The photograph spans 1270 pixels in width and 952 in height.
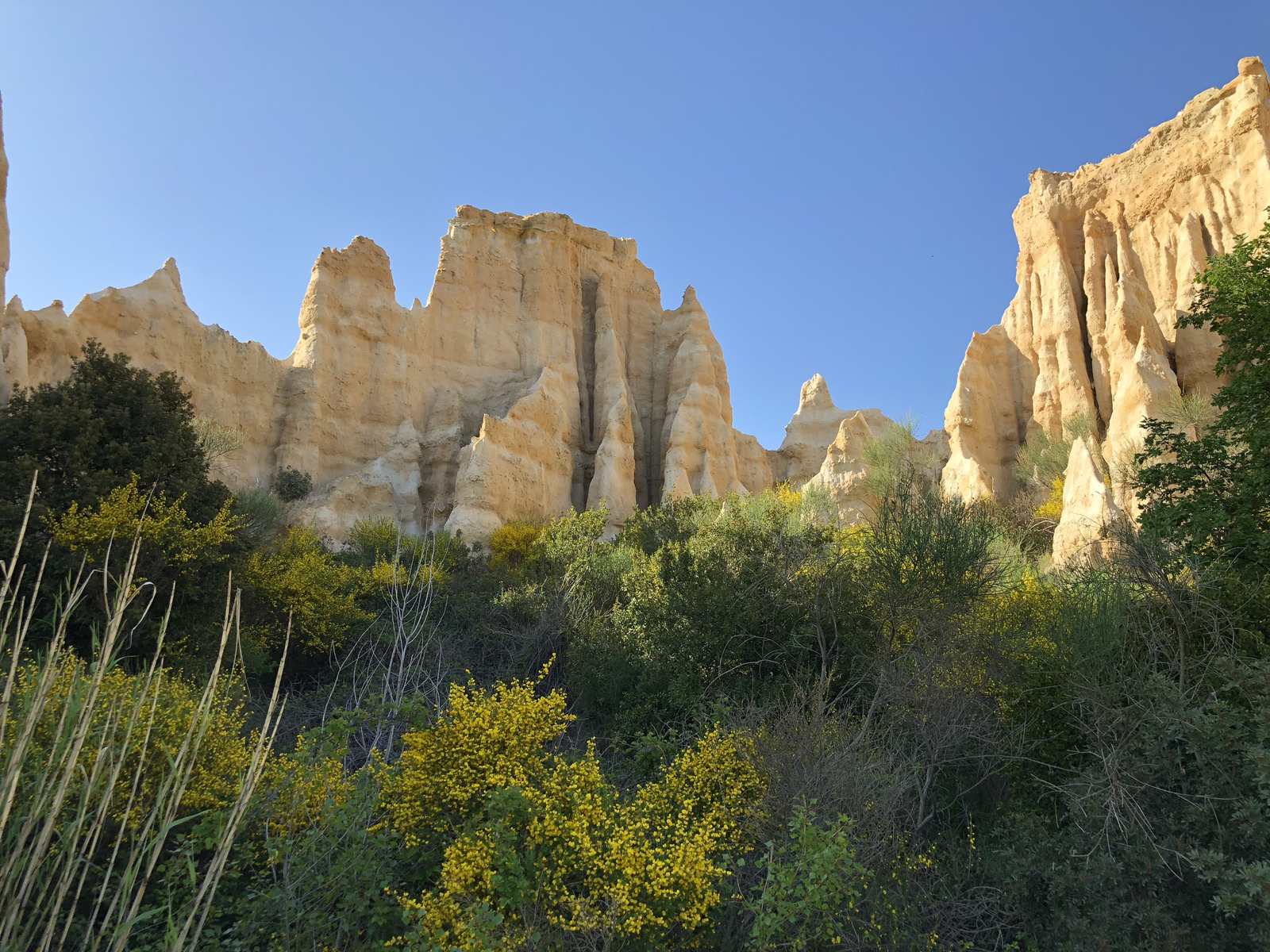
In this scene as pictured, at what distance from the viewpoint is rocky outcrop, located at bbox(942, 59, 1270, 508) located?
2392 cm

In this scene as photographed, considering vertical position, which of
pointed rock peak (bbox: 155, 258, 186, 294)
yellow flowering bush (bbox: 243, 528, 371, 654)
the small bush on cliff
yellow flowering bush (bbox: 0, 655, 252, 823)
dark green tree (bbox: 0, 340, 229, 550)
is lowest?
yellow flowering bush (bbox: 0, 655, 252, 823)

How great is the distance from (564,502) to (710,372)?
31.7 ft

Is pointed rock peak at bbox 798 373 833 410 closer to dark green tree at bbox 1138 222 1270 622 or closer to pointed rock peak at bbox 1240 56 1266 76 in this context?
pointed rock peak at bbox 1240 56 1266 76

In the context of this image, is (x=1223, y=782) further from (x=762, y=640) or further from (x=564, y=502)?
(x=564, y=502)

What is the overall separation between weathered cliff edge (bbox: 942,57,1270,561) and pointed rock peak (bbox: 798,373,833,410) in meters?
13.9

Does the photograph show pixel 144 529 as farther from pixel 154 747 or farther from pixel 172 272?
pixel 172 272

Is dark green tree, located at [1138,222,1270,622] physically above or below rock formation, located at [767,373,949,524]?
below

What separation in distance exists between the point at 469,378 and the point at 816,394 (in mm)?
22334

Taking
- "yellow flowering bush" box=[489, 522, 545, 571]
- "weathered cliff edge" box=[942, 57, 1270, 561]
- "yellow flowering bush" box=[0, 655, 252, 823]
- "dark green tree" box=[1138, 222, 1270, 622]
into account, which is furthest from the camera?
"weathered cliff edge" box=[942, 57, 1270, 561]

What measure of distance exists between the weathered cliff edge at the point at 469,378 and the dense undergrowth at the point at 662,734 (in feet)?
42.5

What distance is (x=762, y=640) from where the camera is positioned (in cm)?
981

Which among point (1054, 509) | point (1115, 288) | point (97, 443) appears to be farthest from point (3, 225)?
point (1115, 288)

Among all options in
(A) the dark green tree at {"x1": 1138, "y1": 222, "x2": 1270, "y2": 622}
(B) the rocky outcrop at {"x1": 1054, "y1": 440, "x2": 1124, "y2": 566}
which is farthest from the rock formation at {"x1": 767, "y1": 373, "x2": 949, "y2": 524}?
(A) the dark green tree at {"x1": 1138, "y1": 222, "x2": 1270, "y2": 622}

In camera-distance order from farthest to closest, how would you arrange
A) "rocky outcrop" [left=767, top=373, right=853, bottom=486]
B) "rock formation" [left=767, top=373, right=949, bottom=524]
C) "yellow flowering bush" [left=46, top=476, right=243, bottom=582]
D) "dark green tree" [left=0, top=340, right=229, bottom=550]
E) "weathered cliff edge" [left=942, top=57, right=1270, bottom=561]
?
1. "rocky outcrop" [left=767, top=373, right=853, bottom=486]
2. "rock formation" [left=767, top=373, right=949, bottom=524]
3. "weathered cliff edge" [left=942, top=57, right=1270, bottom=561]
4. "dark green tree" [left=0, top=340, right=229, bottom=550]
5. "yellow flowering bush" [left=46, top=476, right=243, bottom=582]
